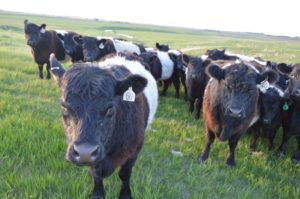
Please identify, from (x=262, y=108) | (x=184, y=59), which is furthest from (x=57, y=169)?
(x=184, y=59)

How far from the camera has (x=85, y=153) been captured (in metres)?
2.80

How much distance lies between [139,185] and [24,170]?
1519 mm

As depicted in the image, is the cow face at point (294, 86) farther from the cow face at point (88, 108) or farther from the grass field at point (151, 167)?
the cow face at point (88, 108)

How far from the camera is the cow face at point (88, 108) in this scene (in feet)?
9.41

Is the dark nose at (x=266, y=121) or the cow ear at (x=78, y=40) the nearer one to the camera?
the dark nose at (x=266, y=121)

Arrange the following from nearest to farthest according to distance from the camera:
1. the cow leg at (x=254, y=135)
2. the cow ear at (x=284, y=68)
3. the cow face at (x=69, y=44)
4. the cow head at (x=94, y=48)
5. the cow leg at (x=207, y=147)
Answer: the cow leg at (x=207, y=147)
the cow leg at (x=254, y=135)
the cow ear at (x=284, y=68)
the cow head at (x=94, y=48)
the cow face at (x=69, y=44)

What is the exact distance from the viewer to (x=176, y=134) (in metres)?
6.79

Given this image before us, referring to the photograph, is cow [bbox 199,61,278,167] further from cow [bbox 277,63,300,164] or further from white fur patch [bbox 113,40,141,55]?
white fur patch [bbox 113,40,141,55]

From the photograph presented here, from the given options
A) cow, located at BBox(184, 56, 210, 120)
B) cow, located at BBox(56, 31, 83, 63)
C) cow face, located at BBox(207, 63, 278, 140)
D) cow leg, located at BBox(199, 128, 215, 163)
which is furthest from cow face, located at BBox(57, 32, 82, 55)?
cow face, located at BBox(207, 63, 278, 140)

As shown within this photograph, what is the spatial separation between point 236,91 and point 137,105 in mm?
1888

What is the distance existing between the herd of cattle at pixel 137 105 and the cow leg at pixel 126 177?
0.01 meters

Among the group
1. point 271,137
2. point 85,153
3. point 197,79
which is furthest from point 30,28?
point 85,153

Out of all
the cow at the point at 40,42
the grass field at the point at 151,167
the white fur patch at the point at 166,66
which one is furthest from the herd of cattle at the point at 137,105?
the cow at the point at 40,42

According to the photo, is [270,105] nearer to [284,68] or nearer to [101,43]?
[284,68]
